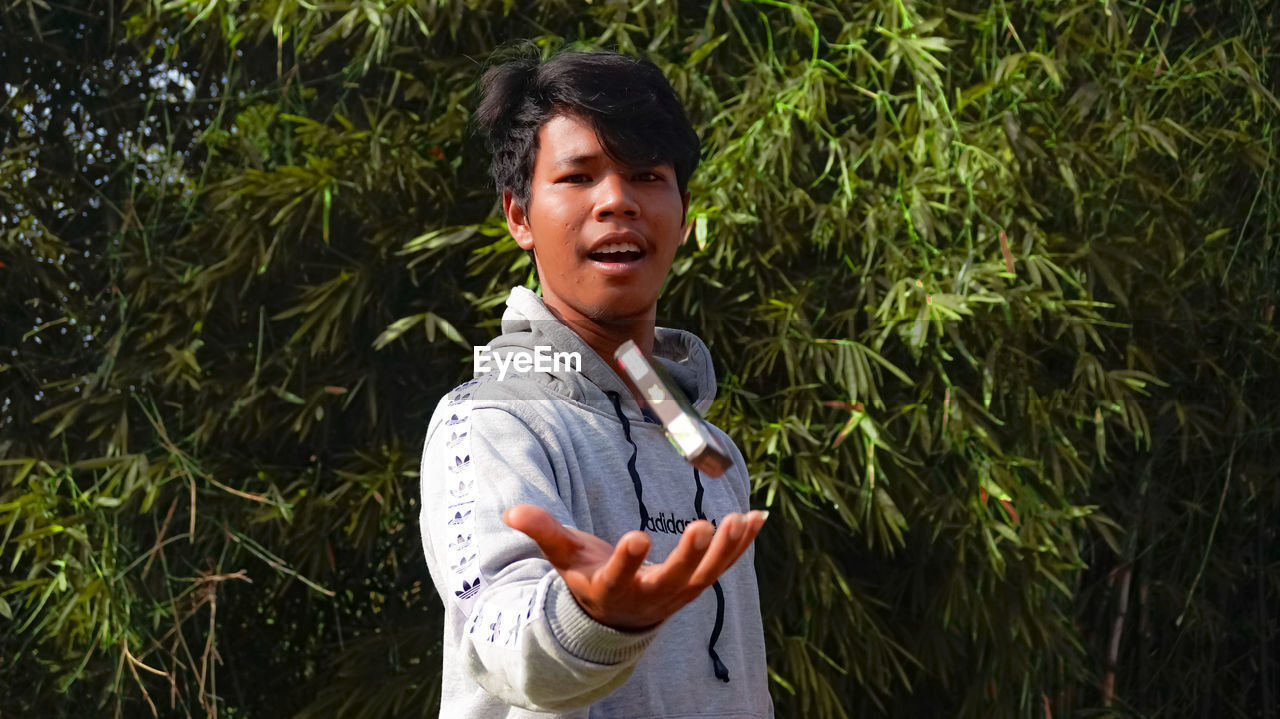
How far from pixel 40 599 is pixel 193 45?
118cm

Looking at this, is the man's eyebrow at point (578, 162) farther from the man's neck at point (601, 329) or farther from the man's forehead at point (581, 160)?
the man's neck at point (601, 329)

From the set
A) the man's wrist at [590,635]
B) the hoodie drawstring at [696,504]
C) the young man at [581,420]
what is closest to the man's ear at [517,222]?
the young man at [581,420]

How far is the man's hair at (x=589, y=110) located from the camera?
38.7 inches

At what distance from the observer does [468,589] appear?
0.78 meters

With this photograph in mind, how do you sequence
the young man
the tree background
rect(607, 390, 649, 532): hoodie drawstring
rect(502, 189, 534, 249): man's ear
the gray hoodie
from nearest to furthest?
1. the gray hoodie
2. the young man
3. rect(607, 390, 649, 532): hoodie drawstring
4. rect(502, 189, 534, 249): man's ear
5. the tree background

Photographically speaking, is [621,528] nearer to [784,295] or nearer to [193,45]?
[784,295]

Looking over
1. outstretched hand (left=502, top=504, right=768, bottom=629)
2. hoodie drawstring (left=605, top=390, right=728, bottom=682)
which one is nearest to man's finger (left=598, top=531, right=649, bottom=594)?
outstretched hand (left=502, top=504, right=768, bottom=629)

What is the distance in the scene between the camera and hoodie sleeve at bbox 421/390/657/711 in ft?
2.12

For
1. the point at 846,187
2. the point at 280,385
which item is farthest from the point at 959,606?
the point at 280,385

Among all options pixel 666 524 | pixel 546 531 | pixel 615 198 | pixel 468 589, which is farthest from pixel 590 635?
pixel 615 198

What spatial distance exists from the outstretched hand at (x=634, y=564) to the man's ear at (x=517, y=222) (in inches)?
17.7

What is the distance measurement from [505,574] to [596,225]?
0.31 metres

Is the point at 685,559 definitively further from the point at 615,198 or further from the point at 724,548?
the point at 615,198

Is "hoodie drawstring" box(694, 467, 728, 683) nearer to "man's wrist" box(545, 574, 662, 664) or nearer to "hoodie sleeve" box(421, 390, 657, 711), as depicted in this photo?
"hoodie sleeve" box(421, 390, 657, 711)
